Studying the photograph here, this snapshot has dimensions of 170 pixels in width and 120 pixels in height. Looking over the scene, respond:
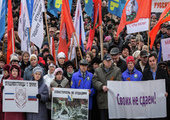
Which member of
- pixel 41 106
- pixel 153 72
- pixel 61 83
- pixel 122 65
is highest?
pixel 122 65

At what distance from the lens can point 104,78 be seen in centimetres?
1030

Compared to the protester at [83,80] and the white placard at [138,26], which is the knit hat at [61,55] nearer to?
the protester at [83,80]

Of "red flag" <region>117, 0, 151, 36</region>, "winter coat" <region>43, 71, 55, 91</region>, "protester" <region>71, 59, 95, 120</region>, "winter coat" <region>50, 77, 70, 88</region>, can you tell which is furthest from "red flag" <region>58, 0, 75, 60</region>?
"winter coat" <region>50, 77, 70, 88</region>

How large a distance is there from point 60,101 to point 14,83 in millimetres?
1188

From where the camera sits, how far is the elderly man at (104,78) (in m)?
10.3

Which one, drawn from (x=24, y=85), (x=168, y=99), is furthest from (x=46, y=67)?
(x=168, y=99)

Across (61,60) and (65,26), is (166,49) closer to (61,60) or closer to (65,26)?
(61,60)

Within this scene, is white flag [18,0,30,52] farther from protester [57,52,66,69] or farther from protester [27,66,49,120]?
protester [27,66,49,120]

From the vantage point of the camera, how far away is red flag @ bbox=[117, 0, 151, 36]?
39.5 ft

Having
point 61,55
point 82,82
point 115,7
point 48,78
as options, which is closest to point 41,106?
point 48,78

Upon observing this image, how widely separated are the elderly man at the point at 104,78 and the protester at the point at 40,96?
1.20m

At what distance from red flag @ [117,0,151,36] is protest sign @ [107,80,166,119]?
2605 mm

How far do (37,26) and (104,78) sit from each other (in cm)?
391

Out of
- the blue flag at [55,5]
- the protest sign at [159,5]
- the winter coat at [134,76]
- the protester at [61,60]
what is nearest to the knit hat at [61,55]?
the protester at [61,60]
